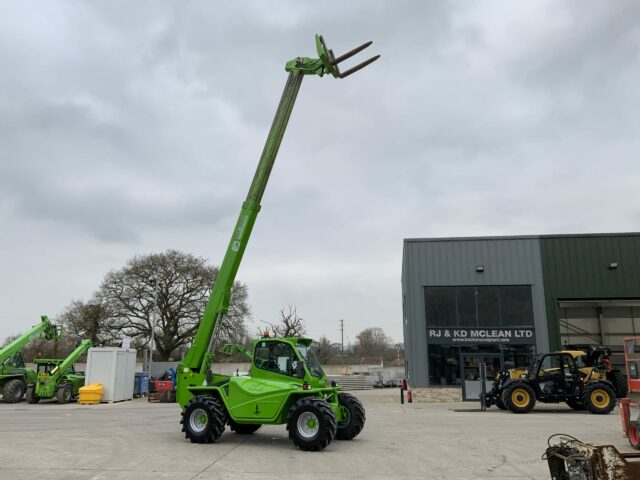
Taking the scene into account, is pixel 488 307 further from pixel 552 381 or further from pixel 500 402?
pixel 552 381

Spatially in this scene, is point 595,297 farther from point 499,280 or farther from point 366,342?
point 366,342

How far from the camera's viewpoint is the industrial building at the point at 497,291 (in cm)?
2367

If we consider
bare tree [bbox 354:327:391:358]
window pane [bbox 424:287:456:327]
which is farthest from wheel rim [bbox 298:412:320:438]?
bare tree [bbox 354:327:391:358]

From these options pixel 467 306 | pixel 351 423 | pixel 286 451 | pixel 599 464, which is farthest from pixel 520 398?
pixel 599 464

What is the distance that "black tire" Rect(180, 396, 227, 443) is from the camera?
10102 millimetres

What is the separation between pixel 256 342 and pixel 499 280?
1693cm

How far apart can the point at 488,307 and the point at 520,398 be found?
6.89m

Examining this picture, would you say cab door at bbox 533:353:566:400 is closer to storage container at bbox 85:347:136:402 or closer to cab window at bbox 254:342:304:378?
cab window at bbox 254:342:304:378

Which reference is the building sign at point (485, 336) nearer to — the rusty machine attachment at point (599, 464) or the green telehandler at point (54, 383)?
the green telehandler at point (54, 383)

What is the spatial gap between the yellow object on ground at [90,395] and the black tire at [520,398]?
17.9 m

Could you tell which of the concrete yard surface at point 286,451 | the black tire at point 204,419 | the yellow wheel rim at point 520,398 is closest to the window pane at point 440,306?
the yellow wheel rim at point 520,398

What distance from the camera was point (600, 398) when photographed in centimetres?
1727

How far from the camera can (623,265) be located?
24.0 metres

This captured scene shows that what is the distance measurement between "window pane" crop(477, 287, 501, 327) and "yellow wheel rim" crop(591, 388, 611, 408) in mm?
6772
